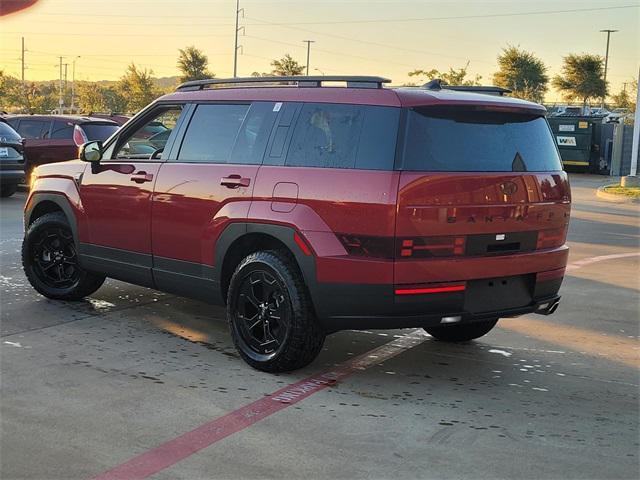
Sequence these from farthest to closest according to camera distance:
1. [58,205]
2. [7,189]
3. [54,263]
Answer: [7,189] → [54,263] → [58,205]

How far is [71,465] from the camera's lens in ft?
12.0

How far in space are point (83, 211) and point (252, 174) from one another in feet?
6.82

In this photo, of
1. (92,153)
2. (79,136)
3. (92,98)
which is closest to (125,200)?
(92,153)

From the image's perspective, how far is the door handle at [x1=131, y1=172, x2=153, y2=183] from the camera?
5961 millimetres

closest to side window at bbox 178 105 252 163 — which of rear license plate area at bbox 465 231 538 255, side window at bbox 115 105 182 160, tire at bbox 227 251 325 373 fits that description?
side window at bbox 115 105 182 160

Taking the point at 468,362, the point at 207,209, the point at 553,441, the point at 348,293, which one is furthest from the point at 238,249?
the point at 553,441

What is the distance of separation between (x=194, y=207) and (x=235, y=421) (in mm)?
1845

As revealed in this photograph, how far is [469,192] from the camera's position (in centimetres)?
464

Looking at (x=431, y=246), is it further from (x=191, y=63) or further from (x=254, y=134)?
(x=191, y=63)

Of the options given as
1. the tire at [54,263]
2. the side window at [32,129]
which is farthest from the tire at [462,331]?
the side window at [32,129]

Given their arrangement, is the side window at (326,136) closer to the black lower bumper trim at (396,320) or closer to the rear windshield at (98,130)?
the black lower bumper trim at (396,320)

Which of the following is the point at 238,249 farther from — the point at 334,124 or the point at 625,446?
the point at 625,446

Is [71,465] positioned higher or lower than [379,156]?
lower

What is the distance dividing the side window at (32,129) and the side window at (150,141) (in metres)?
11.1
